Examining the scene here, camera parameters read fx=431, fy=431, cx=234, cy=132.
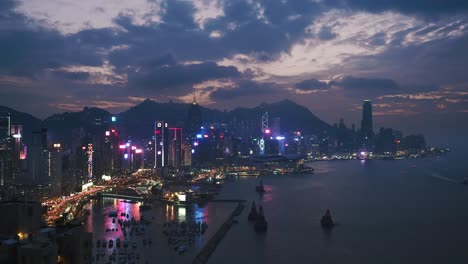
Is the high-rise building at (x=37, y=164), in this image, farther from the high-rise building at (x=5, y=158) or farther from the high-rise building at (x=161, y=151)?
the high-rise building at (x=161, y=151)

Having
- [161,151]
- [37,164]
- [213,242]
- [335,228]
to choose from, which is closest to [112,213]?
[213,242]

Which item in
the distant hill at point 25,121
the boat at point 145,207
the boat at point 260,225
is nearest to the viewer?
the boat at point 260,225

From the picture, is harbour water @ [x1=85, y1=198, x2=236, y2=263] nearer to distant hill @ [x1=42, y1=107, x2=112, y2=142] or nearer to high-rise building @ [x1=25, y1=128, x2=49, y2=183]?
high-rise building @ [x1=25, y1=128, x2=49, y2=183]

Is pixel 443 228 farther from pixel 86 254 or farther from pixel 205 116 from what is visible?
pixel 205 116

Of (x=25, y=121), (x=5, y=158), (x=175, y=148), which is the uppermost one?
(x=25, y=121)

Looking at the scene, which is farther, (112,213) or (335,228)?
(112,213)

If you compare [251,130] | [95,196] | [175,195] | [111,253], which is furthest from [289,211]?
[251,130]

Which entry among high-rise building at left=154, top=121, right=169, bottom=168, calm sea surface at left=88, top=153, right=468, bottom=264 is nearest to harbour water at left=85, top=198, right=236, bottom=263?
calm sea surface at left=88, top=153, right=468, bottom=264

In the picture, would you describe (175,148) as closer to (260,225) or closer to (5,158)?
(5,158)

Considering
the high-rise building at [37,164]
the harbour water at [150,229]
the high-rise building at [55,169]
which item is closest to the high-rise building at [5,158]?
the high-rise building at [37,164]

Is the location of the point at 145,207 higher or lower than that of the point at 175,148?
lower
